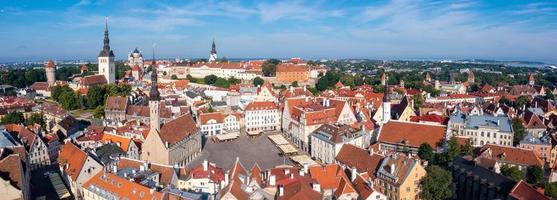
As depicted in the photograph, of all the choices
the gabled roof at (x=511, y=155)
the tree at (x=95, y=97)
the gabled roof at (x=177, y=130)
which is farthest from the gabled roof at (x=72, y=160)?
the tree at (x=95, y=97)

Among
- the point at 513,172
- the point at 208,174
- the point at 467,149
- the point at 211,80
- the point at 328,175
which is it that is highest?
the point at 211,80

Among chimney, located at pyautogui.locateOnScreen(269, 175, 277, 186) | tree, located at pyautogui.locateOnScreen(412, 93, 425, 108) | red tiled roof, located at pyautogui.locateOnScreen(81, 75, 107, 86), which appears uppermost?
red tiled roof, located at pyautogui.locateOnScreen(81, 75, 107, 86)

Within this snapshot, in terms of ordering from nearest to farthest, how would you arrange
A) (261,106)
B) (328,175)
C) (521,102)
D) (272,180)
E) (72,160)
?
(272,180) < (328,175) < (72,160) < (261,106) < (521,102)

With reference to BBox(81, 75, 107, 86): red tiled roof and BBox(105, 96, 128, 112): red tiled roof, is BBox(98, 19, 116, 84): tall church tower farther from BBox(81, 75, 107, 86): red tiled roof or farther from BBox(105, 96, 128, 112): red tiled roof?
BBox(105, 96, 128, 112): red tiled roof

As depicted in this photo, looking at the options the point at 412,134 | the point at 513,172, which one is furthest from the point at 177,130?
the point at 513,172

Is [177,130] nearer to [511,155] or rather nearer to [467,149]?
[467,149]

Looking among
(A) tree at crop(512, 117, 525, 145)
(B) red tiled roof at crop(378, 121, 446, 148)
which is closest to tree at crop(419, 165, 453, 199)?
(B) red tiled roof at crop(378, 121, 446, 148)
